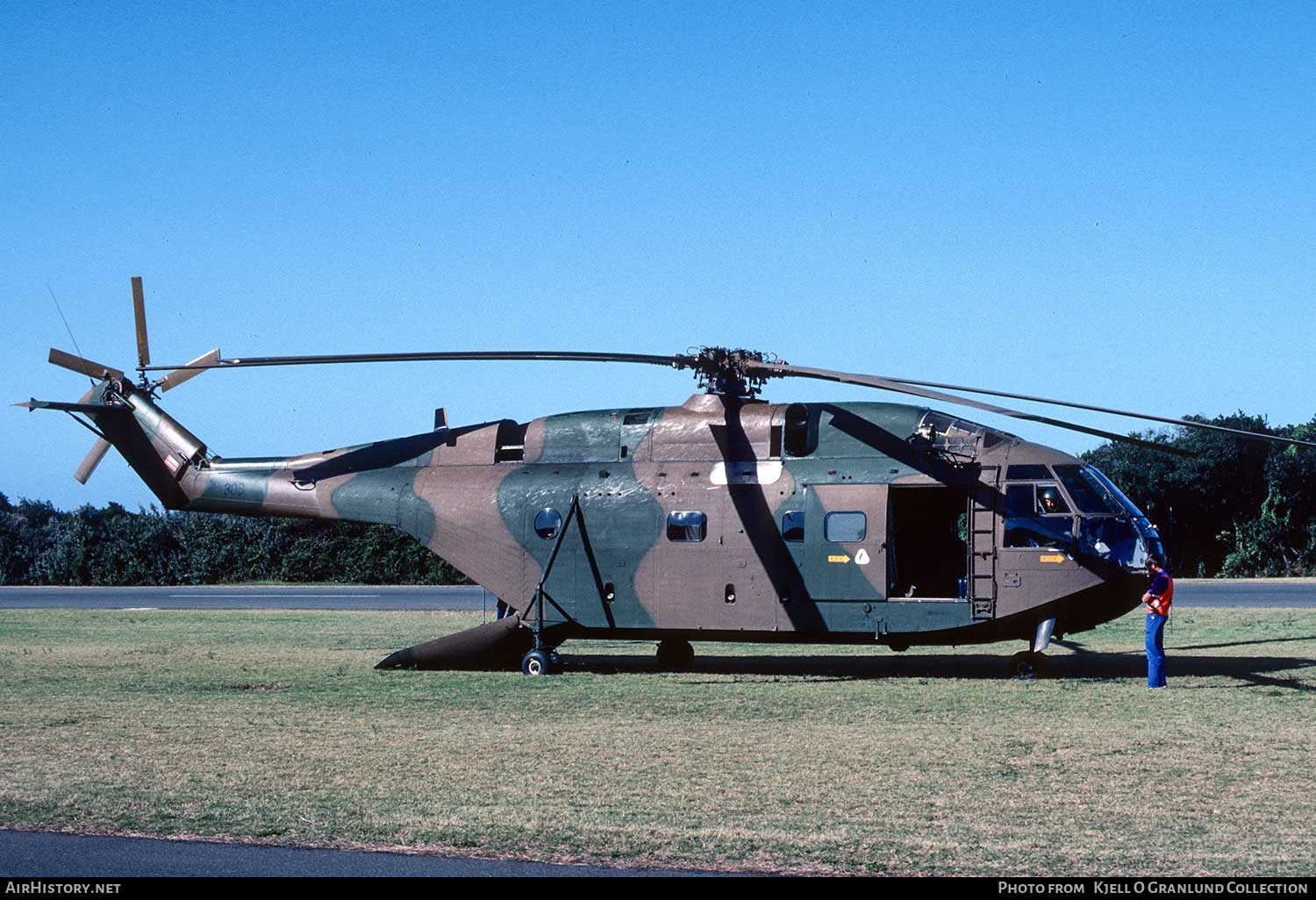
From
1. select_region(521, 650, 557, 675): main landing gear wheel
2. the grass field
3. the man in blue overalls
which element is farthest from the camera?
select_region(521, 650, 557, 675): main landing gear wheel

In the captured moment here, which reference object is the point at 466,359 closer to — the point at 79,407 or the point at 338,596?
the point at 79,407

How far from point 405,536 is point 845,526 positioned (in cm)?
3533

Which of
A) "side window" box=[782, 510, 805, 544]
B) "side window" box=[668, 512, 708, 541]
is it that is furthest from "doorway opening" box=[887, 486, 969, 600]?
"side window" box=[668, 512, 708, 541]

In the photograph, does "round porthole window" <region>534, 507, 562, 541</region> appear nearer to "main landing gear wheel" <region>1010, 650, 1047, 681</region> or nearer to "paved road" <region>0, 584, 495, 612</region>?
"main landing gear wheel" <region>1010, 650, 1047, 681</region>

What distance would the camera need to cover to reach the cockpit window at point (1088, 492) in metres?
17.9

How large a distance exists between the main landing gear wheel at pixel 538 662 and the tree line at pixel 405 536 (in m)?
29.9

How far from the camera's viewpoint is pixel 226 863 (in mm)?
8445

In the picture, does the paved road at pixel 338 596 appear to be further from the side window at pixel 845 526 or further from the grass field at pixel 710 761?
the side window at pixel 845 526

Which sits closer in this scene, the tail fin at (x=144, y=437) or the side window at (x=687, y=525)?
the side window at (x=687, y=525)

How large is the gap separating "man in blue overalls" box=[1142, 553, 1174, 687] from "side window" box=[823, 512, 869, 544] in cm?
375

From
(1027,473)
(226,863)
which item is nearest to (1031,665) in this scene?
(1027,473)

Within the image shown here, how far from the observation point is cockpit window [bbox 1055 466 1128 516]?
17.9m

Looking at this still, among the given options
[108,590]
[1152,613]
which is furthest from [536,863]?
[108,590]

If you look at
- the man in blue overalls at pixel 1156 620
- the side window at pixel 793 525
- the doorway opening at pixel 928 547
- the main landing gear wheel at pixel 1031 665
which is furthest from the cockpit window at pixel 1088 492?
the side window at pixel 793 525
